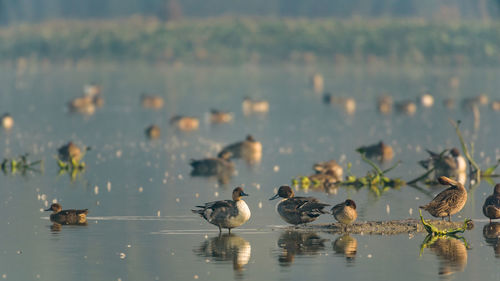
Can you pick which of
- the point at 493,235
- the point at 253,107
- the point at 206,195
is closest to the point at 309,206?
the point at 493,235

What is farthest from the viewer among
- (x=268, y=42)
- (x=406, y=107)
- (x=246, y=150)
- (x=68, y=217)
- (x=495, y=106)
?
(x=268, y=42)

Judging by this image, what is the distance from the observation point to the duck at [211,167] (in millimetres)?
36500

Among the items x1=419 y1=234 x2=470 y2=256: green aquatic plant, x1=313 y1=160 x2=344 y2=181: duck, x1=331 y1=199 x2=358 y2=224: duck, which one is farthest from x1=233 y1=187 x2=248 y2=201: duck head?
x1=313 y1=160 x2=344 y2=181: duck

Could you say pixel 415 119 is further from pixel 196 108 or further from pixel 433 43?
pixel 433 43

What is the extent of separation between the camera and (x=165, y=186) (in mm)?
32969

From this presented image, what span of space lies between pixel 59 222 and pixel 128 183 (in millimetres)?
7904

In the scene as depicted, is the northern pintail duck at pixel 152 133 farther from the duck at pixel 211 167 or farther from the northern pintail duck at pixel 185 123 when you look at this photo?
the duck at pixel 211 167

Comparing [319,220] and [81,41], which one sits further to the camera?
[81,41]

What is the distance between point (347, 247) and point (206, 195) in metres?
9.18

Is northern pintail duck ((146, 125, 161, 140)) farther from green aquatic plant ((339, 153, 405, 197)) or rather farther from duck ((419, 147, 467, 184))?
green aquatic plant ((339, 153, 405, 197))

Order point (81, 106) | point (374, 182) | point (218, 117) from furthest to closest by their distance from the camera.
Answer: point (81, 106) < point (218, 117) < point (374, 182)

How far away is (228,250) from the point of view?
22.2 m

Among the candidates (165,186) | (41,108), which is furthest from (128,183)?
(41,108)

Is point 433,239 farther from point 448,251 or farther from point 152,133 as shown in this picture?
point 152,133
